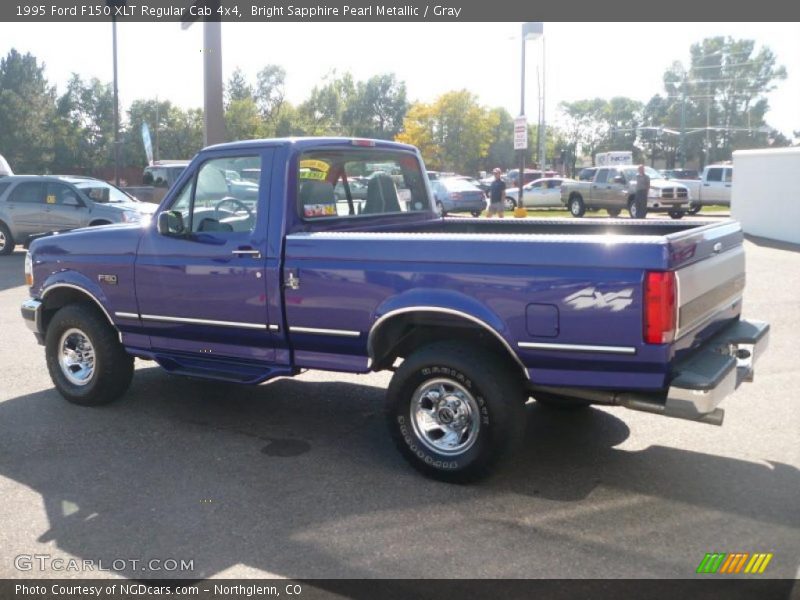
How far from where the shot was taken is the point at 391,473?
504 centimetres

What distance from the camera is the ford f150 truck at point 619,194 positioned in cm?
2811

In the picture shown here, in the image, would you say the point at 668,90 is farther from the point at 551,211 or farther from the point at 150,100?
the point at 551,211

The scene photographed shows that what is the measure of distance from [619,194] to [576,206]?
2.53 meters

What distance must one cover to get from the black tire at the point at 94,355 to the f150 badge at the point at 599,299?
3.76 m

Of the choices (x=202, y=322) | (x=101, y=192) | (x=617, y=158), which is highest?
(x=617, y=158)

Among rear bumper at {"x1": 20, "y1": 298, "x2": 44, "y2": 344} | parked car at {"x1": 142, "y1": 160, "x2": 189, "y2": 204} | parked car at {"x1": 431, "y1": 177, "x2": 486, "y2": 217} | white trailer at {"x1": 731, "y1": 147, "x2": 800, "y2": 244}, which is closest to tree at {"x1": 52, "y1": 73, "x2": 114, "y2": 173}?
parked car at {"x1": 431, "y1": 177, "x2": 486, "y2": 217}

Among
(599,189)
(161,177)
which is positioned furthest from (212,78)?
(599,189)

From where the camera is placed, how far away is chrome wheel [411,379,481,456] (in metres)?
4.75

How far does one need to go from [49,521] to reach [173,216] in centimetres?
223

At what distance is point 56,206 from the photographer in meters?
17.0

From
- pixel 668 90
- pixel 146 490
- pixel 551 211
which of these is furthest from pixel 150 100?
pixel 146 490

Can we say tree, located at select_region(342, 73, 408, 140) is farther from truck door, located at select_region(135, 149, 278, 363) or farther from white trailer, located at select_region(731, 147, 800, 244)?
truck door, located at select_region(135, 149, 278, 363)

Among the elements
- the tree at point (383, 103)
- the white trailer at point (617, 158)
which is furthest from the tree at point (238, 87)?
the white trailer at point (617, 158)

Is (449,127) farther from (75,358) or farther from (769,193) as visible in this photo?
(75,358)
